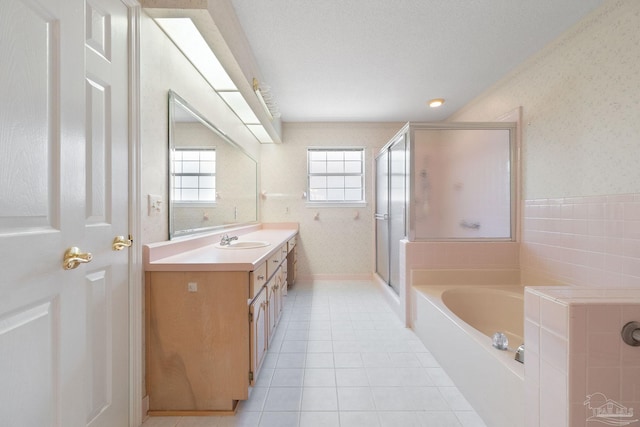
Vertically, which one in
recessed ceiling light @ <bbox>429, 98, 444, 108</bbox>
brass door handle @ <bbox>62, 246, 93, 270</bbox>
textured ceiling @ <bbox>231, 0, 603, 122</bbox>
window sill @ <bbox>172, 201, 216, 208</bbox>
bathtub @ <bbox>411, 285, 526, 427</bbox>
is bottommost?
bathtub @ <bbox>411, 285, 526, 427</bbox>

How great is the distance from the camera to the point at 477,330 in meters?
1.93

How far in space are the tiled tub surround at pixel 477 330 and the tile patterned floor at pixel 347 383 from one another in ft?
0.38

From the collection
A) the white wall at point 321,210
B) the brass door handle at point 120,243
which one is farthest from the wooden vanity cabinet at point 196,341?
the white wall at point 321,210

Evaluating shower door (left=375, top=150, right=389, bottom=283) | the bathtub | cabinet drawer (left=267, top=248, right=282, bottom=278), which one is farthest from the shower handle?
shower door (left=375, top=150, right=389, bottom=283)

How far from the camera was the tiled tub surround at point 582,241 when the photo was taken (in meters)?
1.65

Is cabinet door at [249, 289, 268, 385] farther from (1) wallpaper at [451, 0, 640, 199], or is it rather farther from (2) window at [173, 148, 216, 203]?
(1) wallpaper at [451, 0, 640, 199]

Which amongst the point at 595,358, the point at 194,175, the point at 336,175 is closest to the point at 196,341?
the point at 194,175

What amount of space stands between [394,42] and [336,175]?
2302 mm

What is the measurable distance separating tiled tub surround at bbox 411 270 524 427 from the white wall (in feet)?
5.75

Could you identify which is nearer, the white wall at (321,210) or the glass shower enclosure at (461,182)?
the glass shower enclosure at (461,182)

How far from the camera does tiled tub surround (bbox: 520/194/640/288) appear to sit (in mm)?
1653

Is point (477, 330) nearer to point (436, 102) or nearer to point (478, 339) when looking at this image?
point (478, 339)

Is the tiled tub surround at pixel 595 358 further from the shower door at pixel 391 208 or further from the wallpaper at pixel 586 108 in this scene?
the shower door at pixel 391 208

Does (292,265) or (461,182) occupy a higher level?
(461,182)
